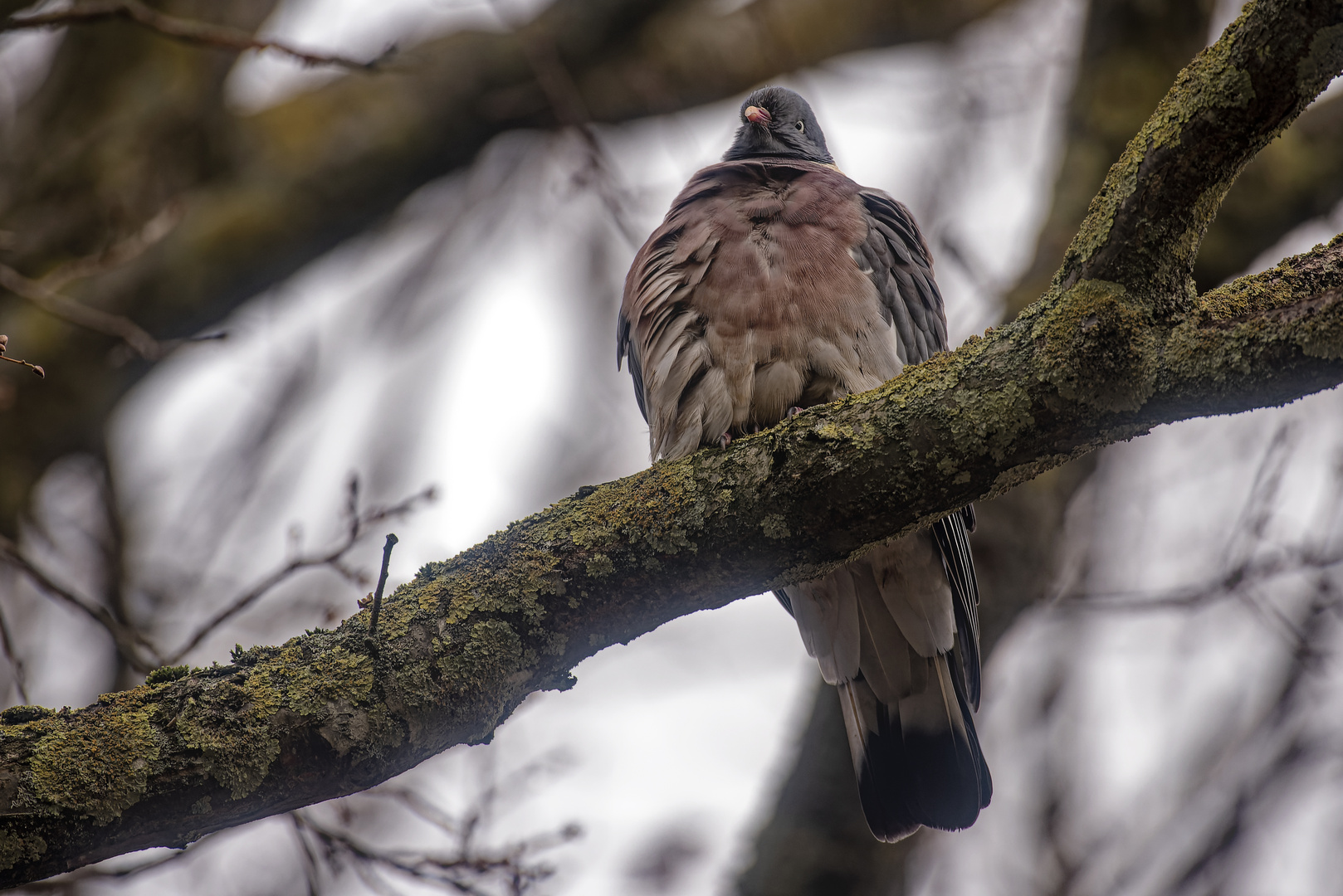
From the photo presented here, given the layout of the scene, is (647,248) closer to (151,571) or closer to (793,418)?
(793,418)

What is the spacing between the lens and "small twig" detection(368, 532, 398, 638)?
2.02m

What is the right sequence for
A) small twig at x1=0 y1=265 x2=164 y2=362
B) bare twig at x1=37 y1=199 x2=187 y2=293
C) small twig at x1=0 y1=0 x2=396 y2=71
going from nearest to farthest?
small twig at x1=0 y1=0 x2=396 y2=71 → small twig at x1=0 y1=265 x2=164 y2=362 → bare twig at x1=37 y1=199 x2=187 y2=293

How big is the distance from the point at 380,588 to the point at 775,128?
10.8ft

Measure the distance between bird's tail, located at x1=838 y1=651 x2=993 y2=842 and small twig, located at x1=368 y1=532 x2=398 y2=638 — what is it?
6.25 ft

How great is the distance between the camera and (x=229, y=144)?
5.32 metres

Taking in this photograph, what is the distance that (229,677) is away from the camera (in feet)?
7.22

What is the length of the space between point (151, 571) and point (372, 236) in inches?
81.5

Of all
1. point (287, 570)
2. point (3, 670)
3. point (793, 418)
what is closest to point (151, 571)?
point (3, 670)

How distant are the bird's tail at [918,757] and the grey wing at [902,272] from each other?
3.61ft

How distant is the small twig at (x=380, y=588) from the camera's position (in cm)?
202

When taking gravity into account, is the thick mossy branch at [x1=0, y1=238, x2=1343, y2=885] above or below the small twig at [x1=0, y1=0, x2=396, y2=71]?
below

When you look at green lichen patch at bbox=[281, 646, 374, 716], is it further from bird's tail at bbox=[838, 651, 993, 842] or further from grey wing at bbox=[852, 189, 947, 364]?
grey wing at bbox=[852, 189, 947, 364]

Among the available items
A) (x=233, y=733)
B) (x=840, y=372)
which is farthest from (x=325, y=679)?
(x=840, y=372)

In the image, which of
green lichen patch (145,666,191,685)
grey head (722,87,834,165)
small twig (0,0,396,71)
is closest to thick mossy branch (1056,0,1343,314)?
green lichen patch (145,666,191,685)
